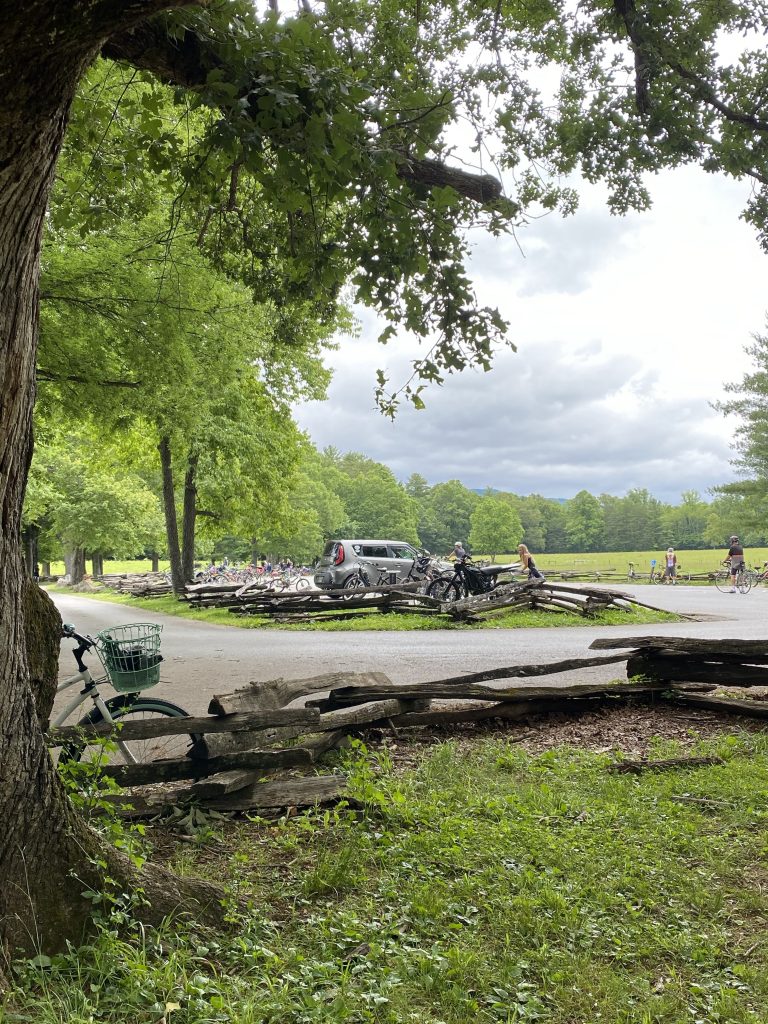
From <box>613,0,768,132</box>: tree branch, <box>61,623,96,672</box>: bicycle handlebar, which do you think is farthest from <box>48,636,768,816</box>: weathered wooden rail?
<box>613,0,768,132</box>: tree branch

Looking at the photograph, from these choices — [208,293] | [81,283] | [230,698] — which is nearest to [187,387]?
[208,293]

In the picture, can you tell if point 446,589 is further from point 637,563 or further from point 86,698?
point 637,563

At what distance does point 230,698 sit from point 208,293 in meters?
9.89

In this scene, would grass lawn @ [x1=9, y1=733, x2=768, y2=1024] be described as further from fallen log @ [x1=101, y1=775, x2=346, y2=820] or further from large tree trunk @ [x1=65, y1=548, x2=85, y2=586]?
large tree trunk @ [x1=65, y1=548, x2=85, y2=586]

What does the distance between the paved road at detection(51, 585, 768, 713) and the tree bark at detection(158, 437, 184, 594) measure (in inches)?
267

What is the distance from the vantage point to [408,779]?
5.25m

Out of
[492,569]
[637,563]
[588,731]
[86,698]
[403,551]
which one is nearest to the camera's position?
[86,698]

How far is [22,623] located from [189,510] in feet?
77.7

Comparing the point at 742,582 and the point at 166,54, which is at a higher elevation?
the point at 166,54

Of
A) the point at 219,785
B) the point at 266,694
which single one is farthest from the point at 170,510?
the point at 219,785

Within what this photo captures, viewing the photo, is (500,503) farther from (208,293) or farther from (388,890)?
(388,890)

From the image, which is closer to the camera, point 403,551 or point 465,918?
point 465,918

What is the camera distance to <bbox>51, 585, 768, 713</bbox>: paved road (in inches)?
376

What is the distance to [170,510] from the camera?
24516 mm
